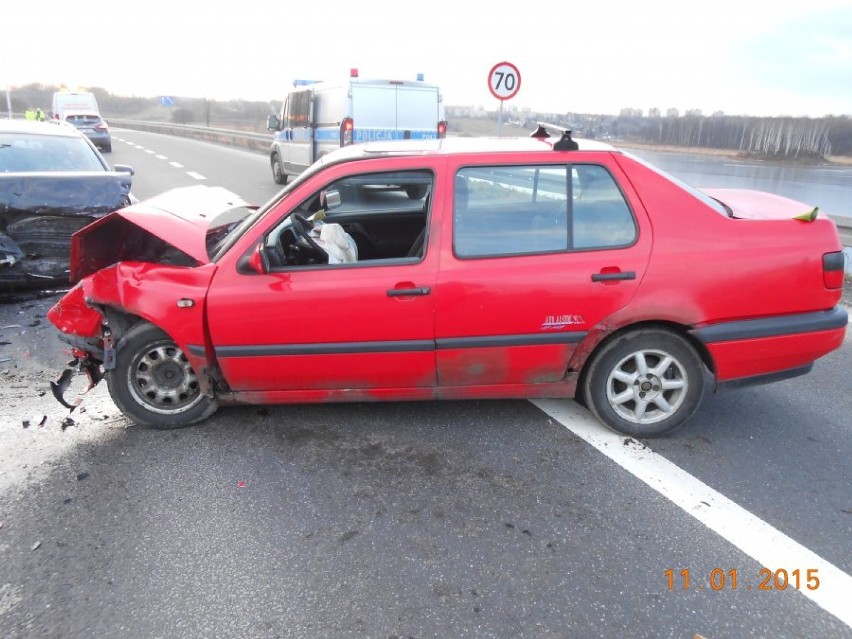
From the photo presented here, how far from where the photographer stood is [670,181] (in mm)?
3525

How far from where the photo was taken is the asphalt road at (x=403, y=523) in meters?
2.36

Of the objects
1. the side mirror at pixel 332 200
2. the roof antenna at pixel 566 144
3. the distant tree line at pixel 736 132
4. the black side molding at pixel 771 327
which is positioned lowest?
the black side molding at pixel 771 327

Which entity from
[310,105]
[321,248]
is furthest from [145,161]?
[321,248]

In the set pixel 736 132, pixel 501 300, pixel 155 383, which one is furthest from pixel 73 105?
pixel 501 300

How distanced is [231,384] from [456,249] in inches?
58.3

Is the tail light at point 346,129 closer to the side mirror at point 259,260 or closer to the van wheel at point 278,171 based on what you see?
the van wheel at point 278,171

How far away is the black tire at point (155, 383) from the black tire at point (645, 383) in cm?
226

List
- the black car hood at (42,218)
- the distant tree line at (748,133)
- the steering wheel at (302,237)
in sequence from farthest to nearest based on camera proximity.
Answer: the distant tree line at (748,133)
the black car hood at (42,218)
the steering wheel at (302,237)

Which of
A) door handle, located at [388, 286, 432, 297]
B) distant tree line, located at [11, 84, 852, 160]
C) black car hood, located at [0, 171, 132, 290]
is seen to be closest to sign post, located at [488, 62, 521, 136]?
distant tree line, located at [11, 84, 852, 160]

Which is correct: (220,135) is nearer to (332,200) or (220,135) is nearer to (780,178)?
(780,178)

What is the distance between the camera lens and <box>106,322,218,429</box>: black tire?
3.62 m

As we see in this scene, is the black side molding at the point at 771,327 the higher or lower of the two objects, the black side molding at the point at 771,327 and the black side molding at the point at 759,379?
the higher
